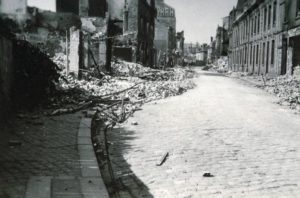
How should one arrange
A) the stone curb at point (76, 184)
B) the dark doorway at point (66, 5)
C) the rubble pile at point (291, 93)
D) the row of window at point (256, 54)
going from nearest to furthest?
1. the stone curb at point (76, 184)
2. the rubble pile at point (291, 93)
3. the row of window at point (256, 54)
4. the dark doorway at point (66, 5)

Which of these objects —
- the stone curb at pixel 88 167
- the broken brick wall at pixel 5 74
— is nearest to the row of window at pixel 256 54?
the broken brick wall at pixel 5 74

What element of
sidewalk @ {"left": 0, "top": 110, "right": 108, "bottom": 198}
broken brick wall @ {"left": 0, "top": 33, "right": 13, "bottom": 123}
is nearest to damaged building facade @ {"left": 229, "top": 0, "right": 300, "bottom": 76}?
broken brick wall @ {"left": 0, "top": 33, "right": 13, "bottom": 123}

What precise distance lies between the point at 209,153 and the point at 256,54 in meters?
30.5

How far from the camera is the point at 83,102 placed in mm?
11961

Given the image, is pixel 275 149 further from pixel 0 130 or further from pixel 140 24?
pixel 140 24

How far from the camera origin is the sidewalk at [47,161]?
445cm

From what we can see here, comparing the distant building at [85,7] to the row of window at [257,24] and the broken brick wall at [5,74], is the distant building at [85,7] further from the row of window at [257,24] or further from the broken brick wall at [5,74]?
the broken brick wall at [5,74]

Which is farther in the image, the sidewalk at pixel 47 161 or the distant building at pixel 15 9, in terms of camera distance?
the distant building at pixel 15 9

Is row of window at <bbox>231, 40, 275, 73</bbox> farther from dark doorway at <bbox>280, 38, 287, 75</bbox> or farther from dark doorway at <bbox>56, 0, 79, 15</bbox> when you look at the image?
dark doorway at <bbox>56, 0, 79, 15</bbox>

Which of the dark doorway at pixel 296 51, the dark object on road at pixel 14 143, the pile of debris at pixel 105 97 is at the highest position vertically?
the dark doorway at pixel 296 51

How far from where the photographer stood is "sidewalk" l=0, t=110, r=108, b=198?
14.6ft

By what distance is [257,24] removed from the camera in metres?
36.0

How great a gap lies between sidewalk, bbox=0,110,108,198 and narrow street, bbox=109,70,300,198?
0.53m

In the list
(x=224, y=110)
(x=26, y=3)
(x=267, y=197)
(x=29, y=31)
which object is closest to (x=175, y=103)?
(x=224, y=110)
